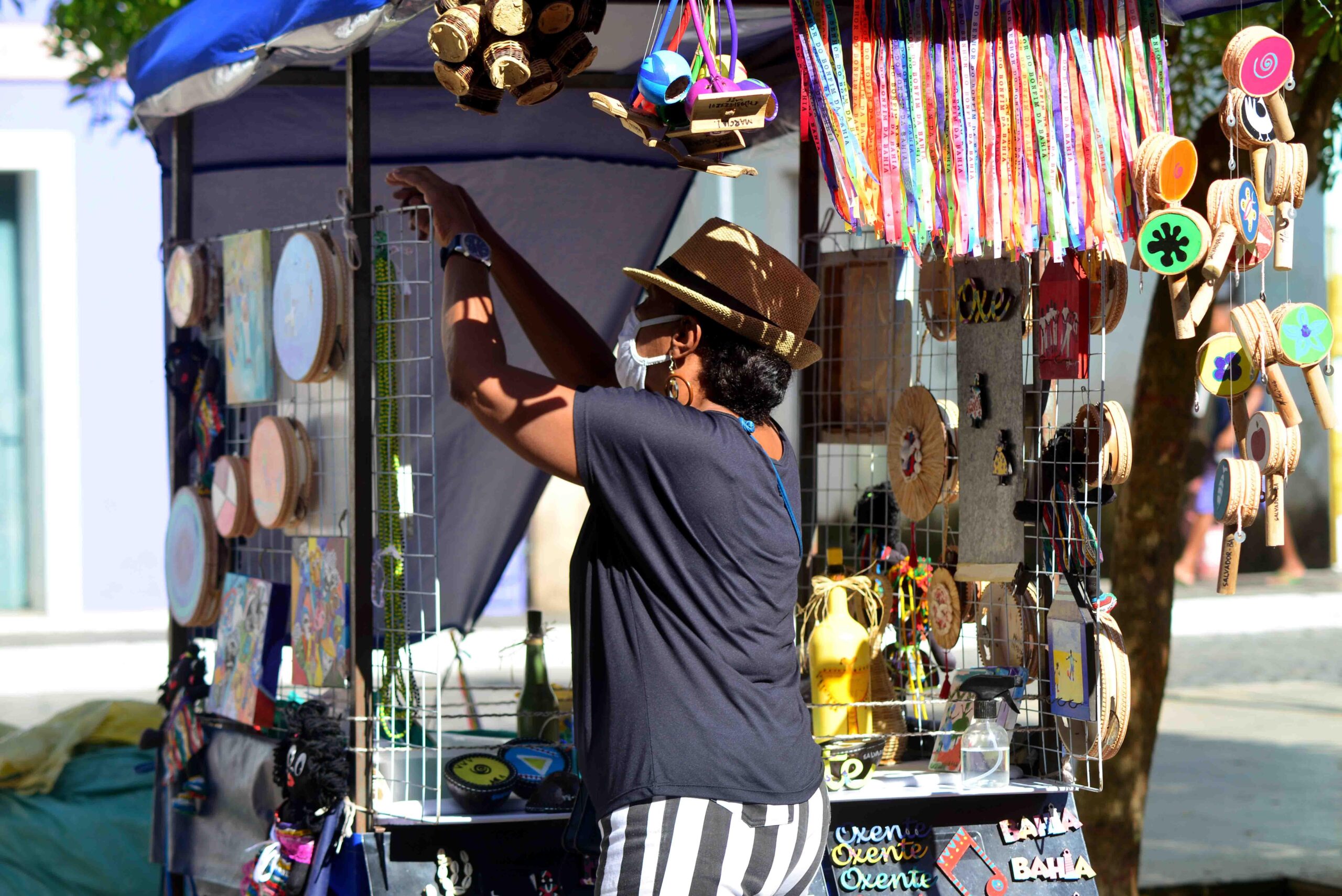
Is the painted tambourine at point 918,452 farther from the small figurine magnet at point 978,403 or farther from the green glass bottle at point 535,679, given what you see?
the green glass bottle at point 535,679

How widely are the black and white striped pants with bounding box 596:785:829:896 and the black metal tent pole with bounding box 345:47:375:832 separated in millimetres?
997

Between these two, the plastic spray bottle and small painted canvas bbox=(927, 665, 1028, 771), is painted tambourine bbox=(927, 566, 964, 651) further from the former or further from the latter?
the plastic spray bottle

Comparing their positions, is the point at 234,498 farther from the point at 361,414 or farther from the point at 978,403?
the point at 978,403

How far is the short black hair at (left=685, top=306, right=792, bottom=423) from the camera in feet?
7.04

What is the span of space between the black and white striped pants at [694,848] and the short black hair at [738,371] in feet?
1.84

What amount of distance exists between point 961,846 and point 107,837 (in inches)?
105

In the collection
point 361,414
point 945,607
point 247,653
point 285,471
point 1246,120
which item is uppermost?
point 1246,120

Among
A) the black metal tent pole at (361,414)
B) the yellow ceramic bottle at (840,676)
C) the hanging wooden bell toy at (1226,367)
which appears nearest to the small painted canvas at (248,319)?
the black metal tent pole at (361,414)

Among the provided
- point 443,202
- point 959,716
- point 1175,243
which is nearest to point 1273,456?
point 1175,243

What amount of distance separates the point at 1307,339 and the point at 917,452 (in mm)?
1077

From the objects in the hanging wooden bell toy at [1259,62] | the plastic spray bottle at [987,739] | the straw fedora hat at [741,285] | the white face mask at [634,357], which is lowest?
the plastic spray bottle at [987,739]

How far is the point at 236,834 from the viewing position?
3.45m

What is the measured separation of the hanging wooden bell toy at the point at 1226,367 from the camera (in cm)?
246

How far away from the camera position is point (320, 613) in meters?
3.15
